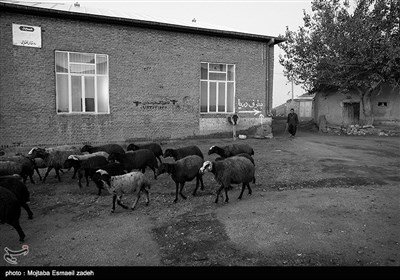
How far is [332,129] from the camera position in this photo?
2359 centimetres

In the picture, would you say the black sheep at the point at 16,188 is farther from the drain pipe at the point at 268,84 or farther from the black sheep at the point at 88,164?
the drain pipe at the point at 268,84

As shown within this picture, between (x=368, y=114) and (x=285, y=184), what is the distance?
18.5 m

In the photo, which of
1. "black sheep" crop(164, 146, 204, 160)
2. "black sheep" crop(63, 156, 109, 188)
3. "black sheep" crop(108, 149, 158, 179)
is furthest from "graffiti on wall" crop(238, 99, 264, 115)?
"black sheep" crop(63, 156, 109, 188)

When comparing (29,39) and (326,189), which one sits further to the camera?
(29,39)

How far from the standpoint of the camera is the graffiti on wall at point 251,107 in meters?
17.8

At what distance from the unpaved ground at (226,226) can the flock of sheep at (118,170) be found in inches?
15.6

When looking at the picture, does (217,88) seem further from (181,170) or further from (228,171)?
(228,171)

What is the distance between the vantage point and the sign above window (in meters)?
12.3

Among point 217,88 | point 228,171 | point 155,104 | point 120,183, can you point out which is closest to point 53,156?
point 120,183

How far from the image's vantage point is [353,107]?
82.2 feet

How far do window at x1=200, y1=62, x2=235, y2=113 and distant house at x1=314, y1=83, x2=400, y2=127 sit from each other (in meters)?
12.3

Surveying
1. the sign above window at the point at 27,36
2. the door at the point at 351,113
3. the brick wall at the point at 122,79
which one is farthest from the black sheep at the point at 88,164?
the door at the point at 351,113

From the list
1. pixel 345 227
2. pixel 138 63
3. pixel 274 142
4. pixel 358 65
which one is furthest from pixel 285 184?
pixel 358 65
